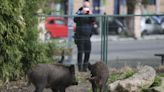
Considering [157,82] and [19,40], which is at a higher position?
[19,40]

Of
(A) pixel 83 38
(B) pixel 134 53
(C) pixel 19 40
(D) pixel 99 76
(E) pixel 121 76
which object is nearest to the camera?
(D) pixel 99 76

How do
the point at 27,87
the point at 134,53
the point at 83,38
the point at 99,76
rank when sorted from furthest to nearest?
the point at 134,53 → the point at 83,38 → the point at 27,87 → the point at 99,76

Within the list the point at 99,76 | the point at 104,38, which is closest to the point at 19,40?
the point at 99,76

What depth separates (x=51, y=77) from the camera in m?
9.88

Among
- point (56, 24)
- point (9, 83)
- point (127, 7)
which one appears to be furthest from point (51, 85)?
point (127, 7)

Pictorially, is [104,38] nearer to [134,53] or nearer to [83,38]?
[83,38]

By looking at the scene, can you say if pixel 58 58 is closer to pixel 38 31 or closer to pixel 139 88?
pixel 38 31

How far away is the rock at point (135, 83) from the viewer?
32.3ft

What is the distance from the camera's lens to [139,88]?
9953 millimetres

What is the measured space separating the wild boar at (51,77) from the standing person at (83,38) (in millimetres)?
3341

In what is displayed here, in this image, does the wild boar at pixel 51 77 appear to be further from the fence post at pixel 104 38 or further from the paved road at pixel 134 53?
the paved road at pixel 134 53

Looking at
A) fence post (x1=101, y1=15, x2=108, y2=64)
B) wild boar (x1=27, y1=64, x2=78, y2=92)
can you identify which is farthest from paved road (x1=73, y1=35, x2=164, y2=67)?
wild boar (x1=27, y1=64, x2=78, y2=92)

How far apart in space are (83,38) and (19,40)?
7.95 ft

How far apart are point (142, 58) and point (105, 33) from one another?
2.45 m
